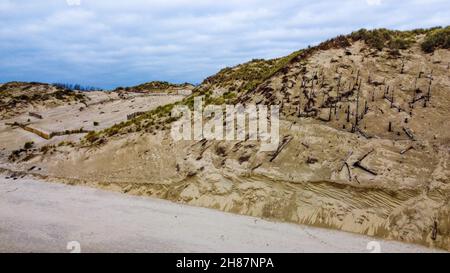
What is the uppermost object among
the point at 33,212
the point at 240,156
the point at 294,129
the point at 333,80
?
the point at 333,80

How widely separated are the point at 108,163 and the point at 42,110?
38541 mm

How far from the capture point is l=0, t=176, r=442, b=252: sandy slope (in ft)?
44.0

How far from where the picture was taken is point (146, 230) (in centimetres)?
1500

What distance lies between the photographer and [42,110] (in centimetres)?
5753

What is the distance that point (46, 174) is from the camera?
2562cm

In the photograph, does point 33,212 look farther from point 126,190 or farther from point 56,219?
point 126,190

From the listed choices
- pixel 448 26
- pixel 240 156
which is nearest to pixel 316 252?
pixel 240 156

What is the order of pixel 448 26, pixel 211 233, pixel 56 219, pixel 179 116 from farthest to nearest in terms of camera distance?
pixel 179 116
pixel 448 26
pixel 56 219
pixel 211 233

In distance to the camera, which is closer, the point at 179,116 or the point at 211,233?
the point at 211,233

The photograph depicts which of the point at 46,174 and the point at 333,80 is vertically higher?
the point at 333,80

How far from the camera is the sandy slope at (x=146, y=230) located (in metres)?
13.4
